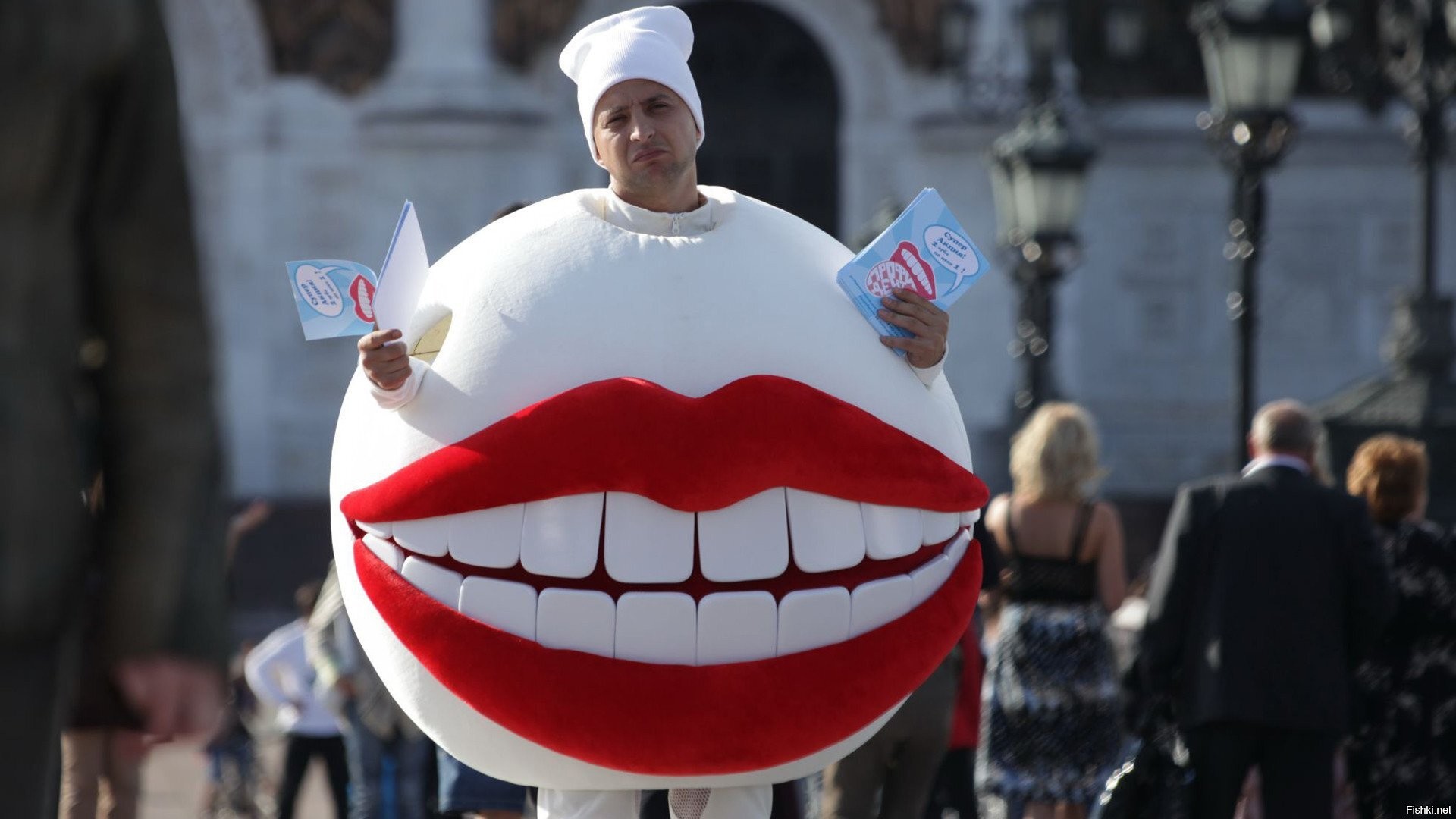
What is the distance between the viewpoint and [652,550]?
12.6ft

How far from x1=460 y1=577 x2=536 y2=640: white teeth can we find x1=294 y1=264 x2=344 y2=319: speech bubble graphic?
25.6 inches

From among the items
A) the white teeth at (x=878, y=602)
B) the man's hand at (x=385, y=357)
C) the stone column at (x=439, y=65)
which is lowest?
the white teeth at (x=878, y=602)

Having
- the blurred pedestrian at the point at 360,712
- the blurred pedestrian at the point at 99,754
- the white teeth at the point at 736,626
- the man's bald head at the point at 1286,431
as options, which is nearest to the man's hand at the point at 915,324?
the white teeth at the point at 736,626

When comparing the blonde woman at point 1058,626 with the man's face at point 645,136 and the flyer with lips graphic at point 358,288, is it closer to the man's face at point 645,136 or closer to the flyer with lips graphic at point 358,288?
the man's face at point 645,136

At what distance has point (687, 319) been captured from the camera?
399cm

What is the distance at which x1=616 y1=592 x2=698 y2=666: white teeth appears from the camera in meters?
3.85

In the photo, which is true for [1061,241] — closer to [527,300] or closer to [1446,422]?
[1446,422]

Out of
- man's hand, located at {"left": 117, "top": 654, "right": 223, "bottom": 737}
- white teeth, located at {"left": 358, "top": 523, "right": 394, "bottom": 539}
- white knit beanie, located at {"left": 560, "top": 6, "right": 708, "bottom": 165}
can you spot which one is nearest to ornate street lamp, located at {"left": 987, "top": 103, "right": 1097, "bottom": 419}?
white knit beanie, located at {"left": 560, "top": 6, "right": 708, "bottom": 165}

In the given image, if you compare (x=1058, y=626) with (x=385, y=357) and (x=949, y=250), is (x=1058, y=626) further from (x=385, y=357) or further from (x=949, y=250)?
(x=385, y=357)

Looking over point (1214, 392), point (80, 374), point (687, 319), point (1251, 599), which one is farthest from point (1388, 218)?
point (80, 374)

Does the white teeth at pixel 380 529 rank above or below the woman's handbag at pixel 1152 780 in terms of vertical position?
above

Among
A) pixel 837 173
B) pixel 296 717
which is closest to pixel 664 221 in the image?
pixel 296 717

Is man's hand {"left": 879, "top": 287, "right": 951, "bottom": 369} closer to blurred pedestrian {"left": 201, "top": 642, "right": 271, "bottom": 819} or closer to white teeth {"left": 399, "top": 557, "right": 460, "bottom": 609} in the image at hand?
white teeth {"left": 399, "top": 557, "right": 460, "bottom": 609}

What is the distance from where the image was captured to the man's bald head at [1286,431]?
6.11m
